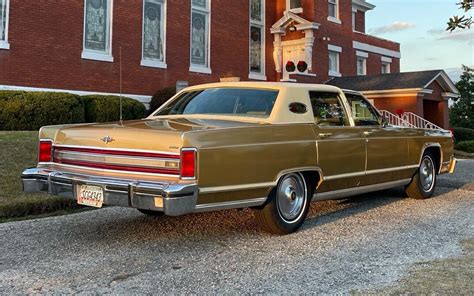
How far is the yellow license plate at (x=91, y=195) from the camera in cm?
435

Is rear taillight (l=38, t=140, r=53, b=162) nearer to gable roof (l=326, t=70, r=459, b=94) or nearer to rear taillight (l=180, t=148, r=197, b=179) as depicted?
rear taillight (l=180, t=148, r=197, b=179)

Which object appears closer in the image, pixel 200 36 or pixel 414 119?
pixel 200 36

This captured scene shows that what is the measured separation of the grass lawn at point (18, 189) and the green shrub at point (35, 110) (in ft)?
6.34

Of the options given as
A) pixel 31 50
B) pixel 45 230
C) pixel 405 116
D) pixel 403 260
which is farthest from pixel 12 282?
pixel 405 116

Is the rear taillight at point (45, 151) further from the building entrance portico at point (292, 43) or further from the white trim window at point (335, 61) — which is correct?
the white trim window at point (335, 61)

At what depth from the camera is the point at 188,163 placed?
13.6 ft

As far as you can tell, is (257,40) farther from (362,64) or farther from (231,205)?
(231,205)

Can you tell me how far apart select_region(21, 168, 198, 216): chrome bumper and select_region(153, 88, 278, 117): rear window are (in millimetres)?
1536

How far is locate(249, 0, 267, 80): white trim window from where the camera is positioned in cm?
2059

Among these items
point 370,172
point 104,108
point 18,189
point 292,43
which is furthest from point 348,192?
point 292,43

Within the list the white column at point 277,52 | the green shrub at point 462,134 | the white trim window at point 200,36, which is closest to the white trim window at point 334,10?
the white column at point 277,52

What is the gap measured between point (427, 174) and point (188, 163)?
514 centimetres

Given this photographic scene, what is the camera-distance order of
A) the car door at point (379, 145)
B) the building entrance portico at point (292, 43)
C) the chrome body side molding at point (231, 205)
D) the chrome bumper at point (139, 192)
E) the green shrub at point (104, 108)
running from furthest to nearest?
the building entrance portico at point (292, 43) < the green shrub at point (104, 108) < the car door at point (379, 145) < the chrome body side molding at point (231, 205) < the chrome bumper at point (139, 192)

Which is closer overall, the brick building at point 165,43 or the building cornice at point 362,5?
the brick building at point 165,43
